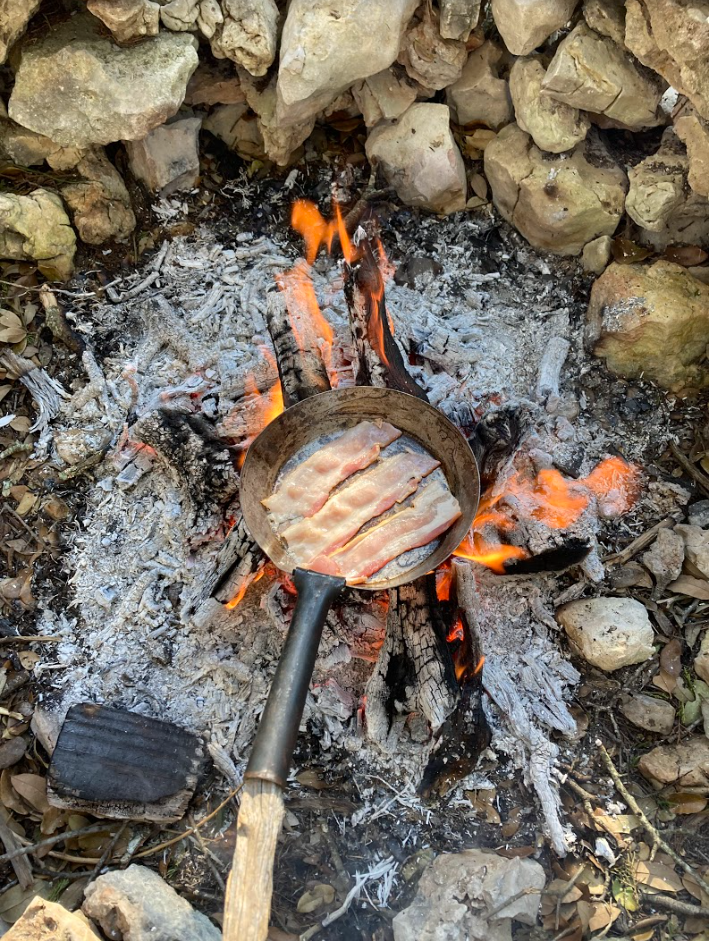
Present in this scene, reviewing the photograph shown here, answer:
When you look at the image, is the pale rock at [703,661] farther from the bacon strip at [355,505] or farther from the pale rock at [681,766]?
the bacon strip at [355,505]

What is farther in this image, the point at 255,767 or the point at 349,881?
the point at 349,881

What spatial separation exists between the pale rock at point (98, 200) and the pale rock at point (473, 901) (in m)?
2.97

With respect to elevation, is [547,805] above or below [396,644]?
below

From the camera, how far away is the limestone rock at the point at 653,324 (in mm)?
2922

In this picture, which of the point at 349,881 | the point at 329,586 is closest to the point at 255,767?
the point at 329,586

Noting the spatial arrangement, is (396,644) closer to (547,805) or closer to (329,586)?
(329,586)

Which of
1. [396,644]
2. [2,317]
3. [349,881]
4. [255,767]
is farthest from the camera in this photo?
[2,317]

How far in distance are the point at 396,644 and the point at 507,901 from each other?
2.78ft

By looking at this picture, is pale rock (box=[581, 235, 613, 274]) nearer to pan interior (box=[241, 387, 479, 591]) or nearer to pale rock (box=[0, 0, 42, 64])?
pan interior (box=[241, 387, 479, 591])

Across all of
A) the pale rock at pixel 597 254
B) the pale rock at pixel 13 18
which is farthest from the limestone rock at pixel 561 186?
the pale rock at pixel 13 18

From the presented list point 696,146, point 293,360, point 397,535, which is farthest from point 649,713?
point 696,146

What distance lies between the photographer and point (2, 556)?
2732 millimetres

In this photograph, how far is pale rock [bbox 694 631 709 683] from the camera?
99.3 inches

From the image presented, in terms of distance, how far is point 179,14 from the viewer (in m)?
2.82
